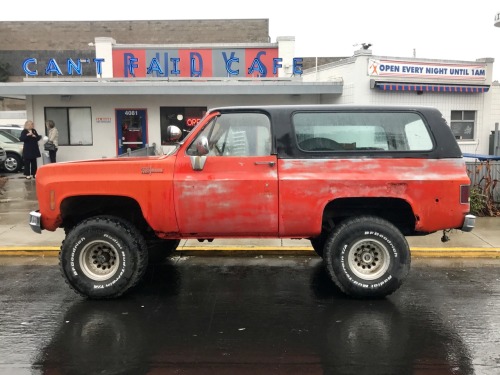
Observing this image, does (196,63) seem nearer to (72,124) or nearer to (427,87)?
(72,124)

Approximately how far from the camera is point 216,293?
5.78 m

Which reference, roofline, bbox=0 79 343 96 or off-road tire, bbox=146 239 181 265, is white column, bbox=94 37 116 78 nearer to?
roofline, bbox=0 79 343 96

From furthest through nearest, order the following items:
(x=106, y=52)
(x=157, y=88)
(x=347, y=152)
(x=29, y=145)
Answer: (x=106, y=52), (x=157, y=88), (x=29, y=145), (x=347, y=152)

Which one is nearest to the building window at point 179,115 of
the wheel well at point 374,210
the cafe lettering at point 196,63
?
the cafe lettering at point 196,63

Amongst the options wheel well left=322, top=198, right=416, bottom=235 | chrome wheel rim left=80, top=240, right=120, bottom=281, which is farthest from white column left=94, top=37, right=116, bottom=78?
wheel well left=322, top=198, right=416, bottom=235

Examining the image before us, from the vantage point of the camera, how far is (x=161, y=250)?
6852 millimetres

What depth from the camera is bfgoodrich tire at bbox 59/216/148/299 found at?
5.48m

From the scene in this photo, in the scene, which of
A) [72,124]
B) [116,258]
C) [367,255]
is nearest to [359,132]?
[367,255]

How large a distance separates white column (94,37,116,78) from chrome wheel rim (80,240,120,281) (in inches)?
583

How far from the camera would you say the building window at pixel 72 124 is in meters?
17.4

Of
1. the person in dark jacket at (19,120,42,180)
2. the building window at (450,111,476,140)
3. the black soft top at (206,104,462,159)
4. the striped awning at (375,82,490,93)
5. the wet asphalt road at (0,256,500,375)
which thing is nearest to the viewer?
the wet asphalt road at (0,256,500,375)

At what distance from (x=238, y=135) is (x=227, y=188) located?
0.62 metres

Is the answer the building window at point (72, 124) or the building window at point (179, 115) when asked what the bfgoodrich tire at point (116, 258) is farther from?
the building window at point (72, 124)

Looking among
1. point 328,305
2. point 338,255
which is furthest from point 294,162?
point 328,305
